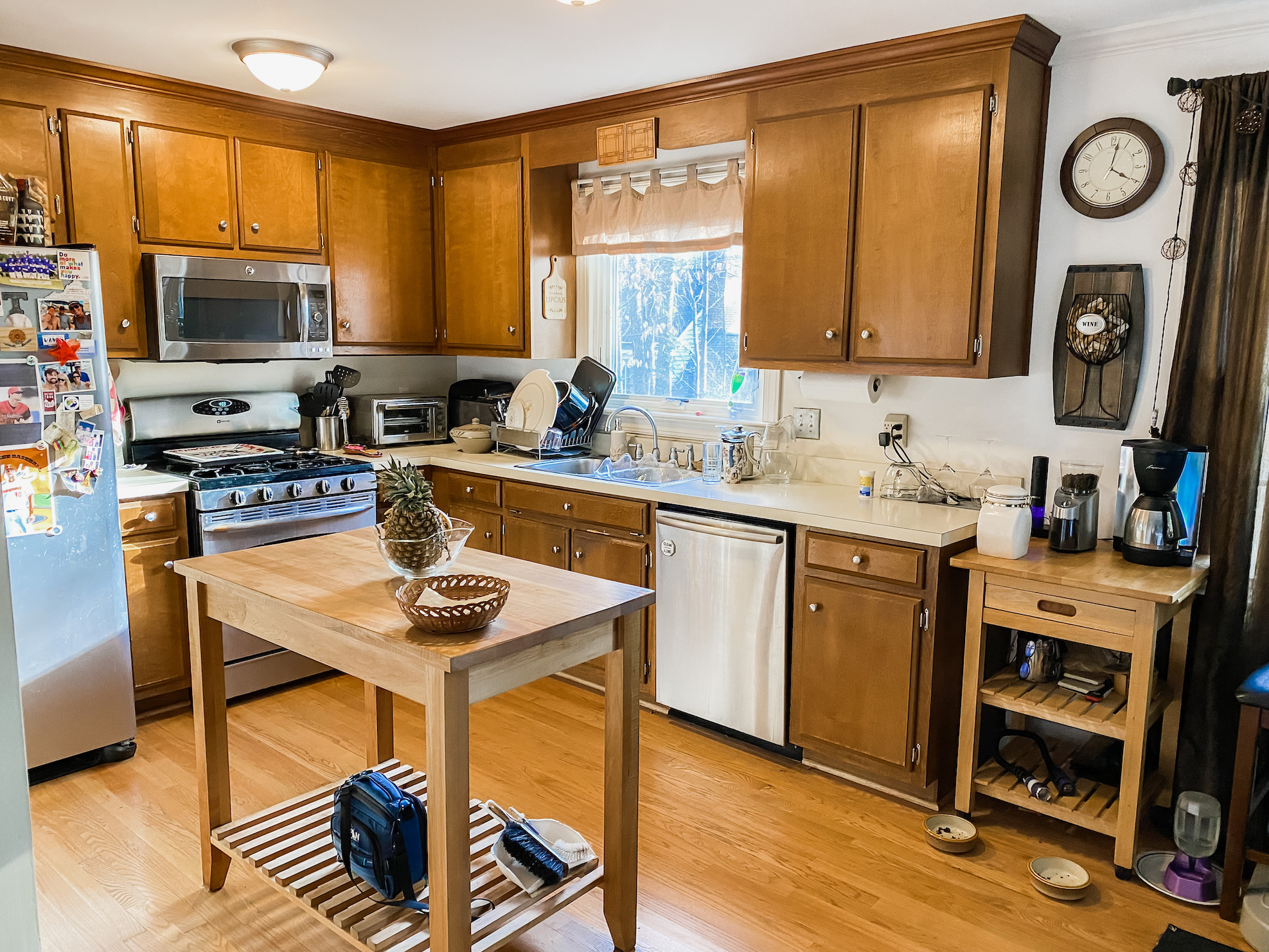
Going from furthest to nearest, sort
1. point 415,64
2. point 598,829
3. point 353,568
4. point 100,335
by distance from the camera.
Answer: point 415,64, point 100,335, point 598,829, point 353,568

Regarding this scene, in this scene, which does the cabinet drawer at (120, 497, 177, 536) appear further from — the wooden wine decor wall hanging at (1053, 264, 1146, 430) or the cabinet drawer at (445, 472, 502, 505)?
the wooden wine decor wall hanging at (1053, 264, 1146, 430)

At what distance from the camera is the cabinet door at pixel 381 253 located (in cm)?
416

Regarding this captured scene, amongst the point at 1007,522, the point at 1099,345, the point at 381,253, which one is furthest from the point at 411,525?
the point at 381,253

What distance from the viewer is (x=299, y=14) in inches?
110

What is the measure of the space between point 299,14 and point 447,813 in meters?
2.39

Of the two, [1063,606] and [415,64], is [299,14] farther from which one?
[1063,606]

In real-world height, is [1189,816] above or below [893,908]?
above

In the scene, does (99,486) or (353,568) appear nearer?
(353,568)

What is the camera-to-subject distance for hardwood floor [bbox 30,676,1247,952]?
2268mm

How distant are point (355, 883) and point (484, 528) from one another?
82.1 inches

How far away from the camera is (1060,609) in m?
2.55

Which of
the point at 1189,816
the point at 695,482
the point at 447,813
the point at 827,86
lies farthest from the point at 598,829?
the point at 827,86

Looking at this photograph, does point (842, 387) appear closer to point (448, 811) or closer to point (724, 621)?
point (724, 621)

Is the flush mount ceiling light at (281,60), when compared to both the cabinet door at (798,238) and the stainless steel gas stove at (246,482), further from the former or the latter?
the cabinet door at (798,238)
